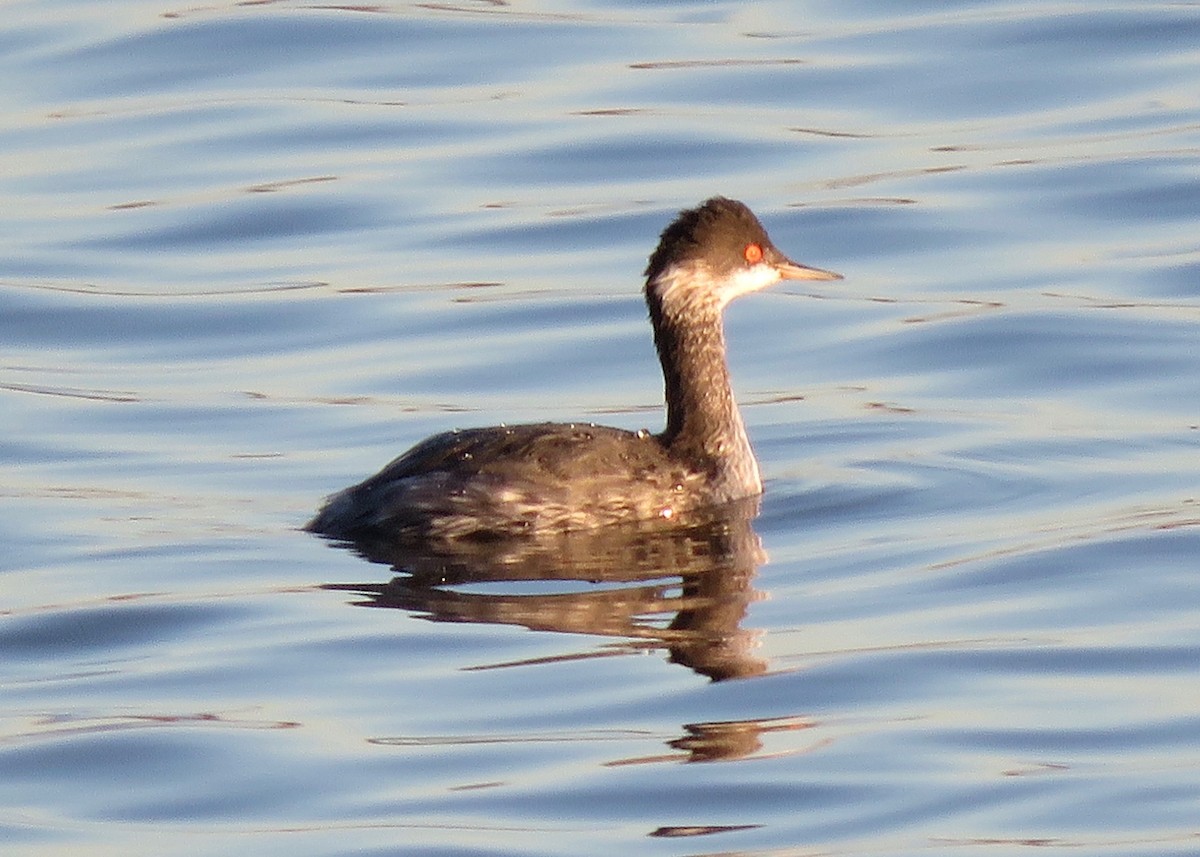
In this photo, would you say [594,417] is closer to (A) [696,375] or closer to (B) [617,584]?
(A) [696,375]

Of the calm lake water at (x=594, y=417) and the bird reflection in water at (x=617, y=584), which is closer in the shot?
the calm lake water at (x=594, y=417)

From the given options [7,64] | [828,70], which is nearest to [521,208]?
[828,70]

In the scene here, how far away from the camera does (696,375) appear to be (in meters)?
12.3

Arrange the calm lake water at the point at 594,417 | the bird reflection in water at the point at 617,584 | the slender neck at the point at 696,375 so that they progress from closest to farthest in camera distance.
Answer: the calm lake water at the point at 594,417 < the bird reflection in water at the point at 617,584 < the slender neck at the point at 696,375

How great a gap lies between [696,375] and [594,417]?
1.38m

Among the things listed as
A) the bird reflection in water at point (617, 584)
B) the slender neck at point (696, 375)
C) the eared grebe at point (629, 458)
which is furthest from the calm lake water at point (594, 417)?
the slender neck at point (696, 375)

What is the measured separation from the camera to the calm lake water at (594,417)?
8.27 metres

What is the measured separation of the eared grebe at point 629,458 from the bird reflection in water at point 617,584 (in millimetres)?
84

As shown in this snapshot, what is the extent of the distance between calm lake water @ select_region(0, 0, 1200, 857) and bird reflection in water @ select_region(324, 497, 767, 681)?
0.03 m

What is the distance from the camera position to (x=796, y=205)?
695 inches

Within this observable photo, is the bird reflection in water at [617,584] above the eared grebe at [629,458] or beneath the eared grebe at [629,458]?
beneath

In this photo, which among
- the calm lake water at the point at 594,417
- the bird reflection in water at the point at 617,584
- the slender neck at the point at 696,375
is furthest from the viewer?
the slender neck at the point at 696,375

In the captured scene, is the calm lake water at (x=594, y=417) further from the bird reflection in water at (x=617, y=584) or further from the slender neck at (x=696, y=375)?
the slender neck at (x=696, y=375)

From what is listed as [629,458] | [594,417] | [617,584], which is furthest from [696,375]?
[617,584]
